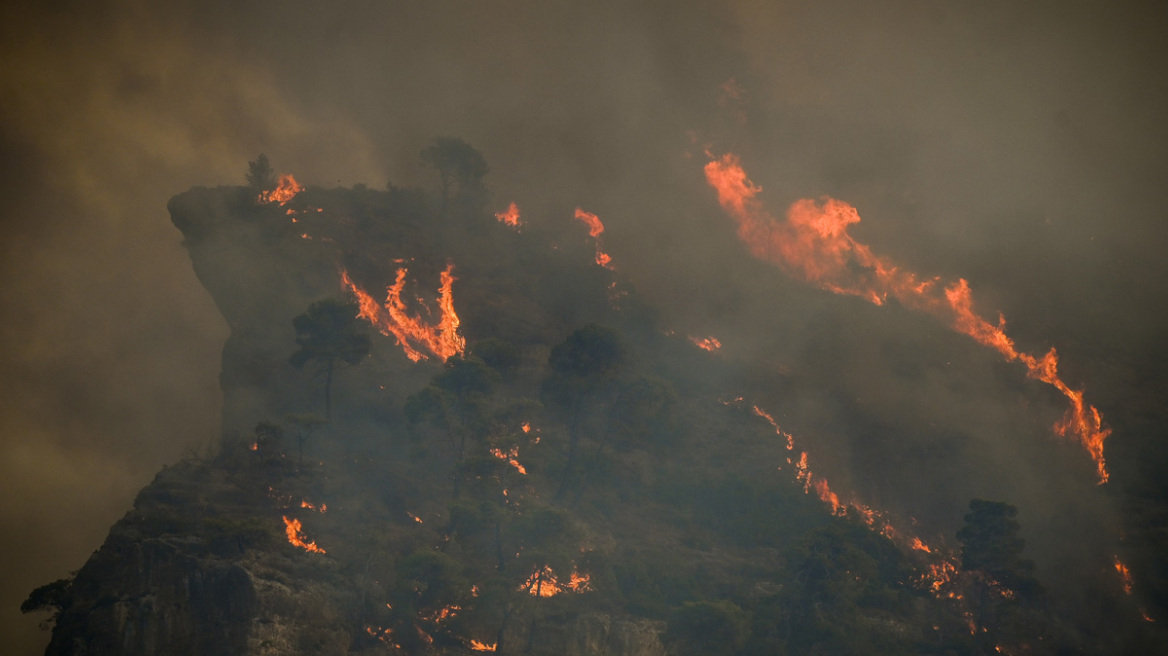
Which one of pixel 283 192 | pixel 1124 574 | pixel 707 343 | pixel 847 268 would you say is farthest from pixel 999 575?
pixel 283 192

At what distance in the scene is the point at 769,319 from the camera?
10644cm

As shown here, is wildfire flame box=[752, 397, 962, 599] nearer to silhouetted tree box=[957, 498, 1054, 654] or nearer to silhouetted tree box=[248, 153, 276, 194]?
silhouetted tree box=[957, 498, 1054, 654]

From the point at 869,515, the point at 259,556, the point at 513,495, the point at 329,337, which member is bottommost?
the point at 259,556

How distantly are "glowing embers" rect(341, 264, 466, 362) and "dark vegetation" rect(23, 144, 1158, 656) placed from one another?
1.44m

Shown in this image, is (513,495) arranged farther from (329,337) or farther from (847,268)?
(847,268)

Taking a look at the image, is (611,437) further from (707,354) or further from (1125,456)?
(1125,456)

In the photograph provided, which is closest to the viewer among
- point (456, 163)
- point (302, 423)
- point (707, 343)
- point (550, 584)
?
point (550, 584)

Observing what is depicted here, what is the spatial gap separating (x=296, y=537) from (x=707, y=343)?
5943 centimetres

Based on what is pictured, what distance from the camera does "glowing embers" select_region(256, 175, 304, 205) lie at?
331ft

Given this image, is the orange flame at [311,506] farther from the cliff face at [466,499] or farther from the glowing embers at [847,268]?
the glowing embers at [847,268]

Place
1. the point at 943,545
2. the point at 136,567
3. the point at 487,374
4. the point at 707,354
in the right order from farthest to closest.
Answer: the point at 707,354 → the point at 943,545 → the point at 487,374 → the point at 136,567

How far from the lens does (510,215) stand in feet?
396

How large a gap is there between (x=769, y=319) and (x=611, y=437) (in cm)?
3276

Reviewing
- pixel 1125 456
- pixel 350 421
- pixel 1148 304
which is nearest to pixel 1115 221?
pixel 1148 304
